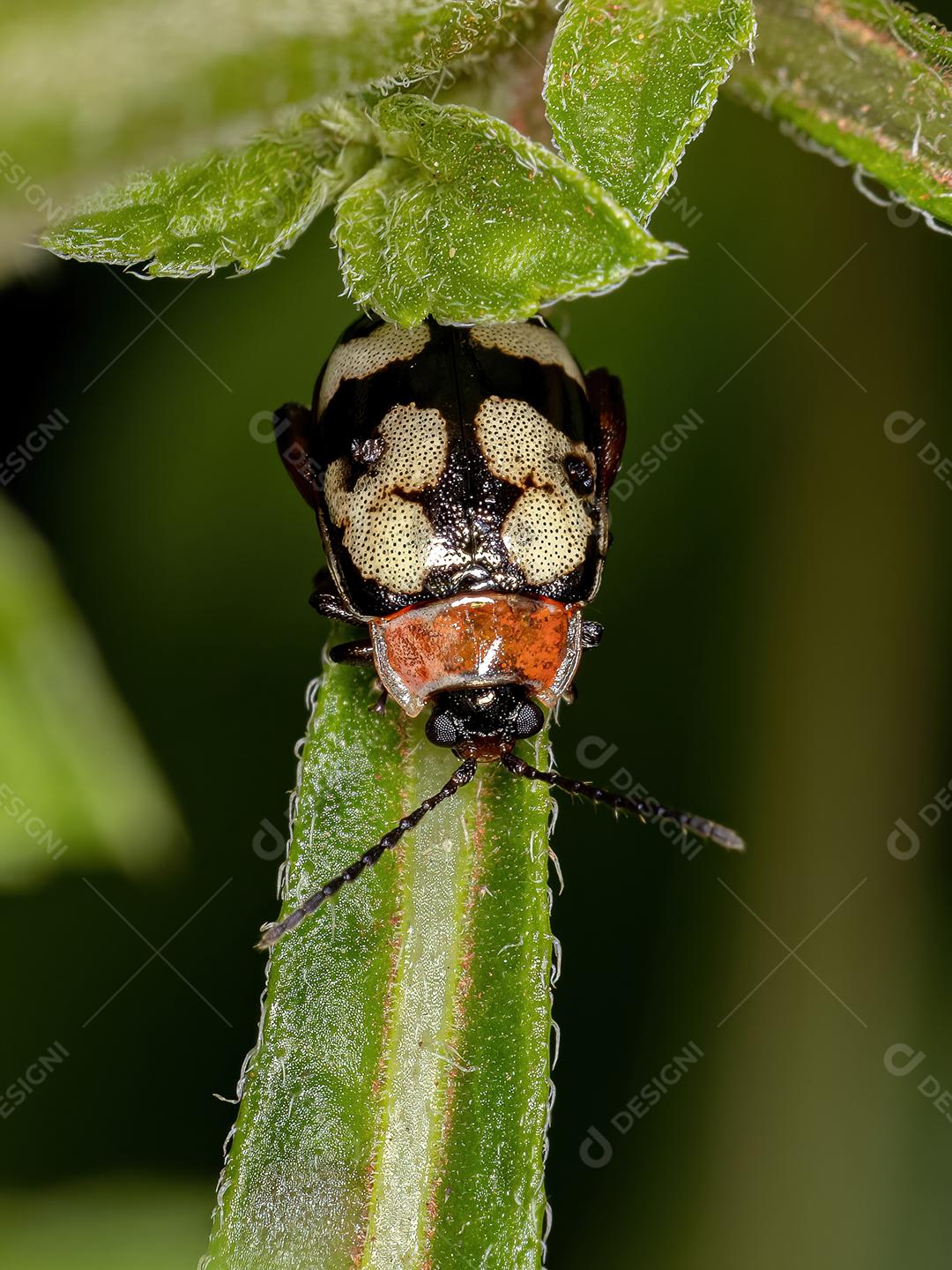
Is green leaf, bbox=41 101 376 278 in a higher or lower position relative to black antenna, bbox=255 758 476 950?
higher

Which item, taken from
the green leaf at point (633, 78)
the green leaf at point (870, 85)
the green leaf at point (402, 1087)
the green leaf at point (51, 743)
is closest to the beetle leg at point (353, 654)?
the green leaf at point (402, 1087)

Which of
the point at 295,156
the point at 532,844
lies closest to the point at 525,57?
the point at 295,156

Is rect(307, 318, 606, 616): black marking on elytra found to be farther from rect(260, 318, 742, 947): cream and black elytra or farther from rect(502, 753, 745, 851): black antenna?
rect(502, 753, 745, 851): black antenna

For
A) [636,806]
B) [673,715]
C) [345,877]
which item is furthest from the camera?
[673,715]

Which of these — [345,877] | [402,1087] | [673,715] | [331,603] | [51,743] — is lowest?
[51,743]

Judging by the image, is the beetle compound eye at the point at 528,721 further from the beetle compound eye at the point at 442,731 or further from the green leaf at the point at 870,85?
the green leaf at the point at 870,85

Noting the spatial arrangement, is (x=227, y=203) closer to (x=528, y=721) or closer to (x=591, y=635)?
(x=528, y=721)

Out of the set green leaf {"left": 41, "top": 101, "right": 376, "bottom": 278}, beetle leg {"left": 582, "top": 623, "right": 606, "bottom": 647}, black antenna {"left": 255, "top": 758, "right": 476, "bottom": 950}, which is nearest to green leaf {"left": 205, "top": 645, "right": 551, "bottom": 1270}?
black antenna {"left": 255, "top": 758, "right": 476, "bottom": 950}

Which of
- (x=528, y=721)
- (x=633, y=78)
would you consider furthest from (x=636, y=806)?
(x=633, y=78)
